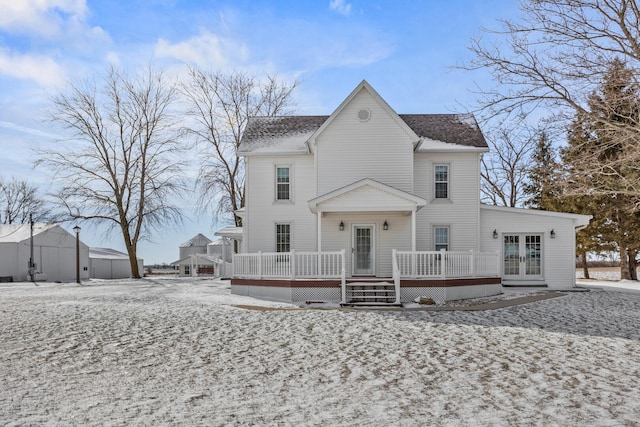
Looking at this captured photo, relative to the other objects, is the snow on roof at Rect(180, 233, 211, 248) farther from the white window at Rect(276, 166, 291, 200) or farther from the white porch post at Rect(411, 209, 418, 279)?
the white porch post at Rect(411, 209, 418, 279)

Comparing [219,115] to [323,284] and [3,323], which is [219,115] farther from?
[3,323]

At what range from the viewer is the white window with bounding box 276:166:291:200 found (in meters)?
21.1

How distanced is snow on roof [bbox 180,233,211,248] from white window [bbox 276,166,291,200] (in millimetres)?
38466

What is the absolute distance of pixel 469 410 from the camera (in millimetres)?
5969

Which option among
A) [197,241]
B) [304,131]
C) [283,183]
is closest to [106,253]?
[197,241]

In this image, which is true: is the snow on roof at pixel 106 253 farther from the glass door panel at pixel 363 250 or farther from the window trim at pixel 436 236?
the window trim at pixel 436 236

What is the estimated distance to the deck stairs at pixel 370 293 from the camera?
1598 cm

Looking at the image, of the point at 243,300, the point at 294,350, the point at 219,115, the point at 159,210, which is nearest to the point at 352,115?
the point at 243,300

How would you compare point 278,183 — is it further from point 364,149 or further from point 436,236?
point 436,236

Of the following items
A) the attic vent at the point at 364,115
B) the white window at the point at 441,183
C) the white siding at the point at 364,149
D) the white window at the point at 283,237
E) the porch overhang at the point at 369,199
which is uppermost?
the attic vent at the point at 364,115

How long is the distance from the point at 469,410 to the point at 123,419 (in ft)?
12.3

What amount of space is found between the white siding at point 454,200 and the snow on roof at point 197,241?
133ft

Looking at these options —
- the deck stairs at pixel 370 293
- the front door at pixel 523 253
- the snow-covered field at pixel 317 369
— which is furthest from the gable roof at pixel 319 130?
the snow-covered field at pixel 317 369

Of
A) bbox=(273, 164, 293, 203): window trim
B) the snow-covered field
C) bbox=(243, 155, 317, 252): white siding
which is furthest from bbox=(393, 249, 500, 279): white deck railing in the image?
bbox=(273, 164, 293, 203): window trim
